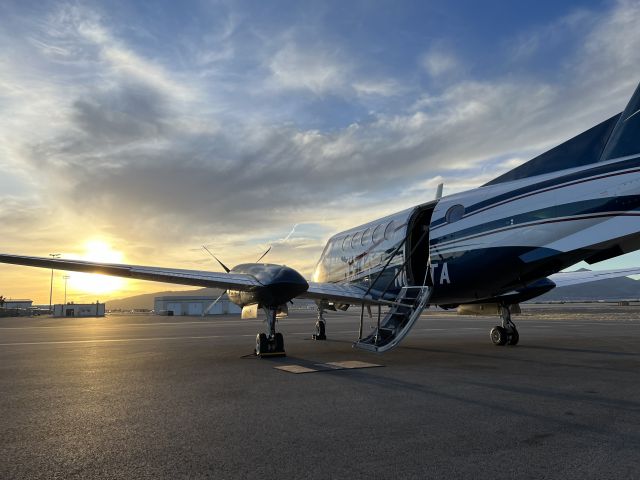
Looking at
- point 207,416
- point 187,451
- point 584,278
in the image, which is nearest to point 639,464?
point 187,451

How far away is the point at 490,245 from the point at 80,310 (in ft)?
247

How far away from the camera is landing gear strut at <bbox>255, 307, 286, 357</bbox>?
491 inches

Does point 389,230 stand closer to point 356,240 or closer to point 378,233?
point 378,233

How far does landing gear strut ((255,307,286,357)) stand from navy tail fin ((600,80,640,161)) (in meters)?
8.53

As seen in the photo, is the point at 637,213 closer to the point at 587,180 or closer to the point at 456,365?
the point at 587,180

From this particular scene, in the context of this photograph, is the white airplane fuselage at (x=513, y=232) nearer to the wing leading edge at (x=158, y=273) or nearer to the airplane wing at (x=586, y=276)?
the wing leading edge at (x=158, y=273)

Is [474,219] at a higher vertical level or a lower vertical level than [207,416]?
higher

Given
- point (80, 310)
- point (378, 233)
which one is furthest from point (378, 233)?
point (80, 310)

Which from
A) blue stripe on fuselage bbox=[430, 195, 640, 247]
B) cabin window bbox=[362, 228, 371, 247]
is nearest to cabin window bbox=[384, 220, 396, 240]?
cabin window bbox=[362, 228, 371, 247]

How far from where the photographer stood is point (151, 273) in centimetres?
1206

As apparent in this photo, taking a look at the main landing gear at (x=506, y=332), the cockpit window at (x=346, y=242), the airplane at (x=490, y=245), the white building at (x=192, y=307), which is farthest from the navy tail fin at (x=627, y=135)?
the white building at (x=192, y=307)

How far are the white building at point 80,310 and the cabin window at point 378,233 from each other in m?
67.4

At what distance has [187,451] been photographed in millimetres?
4410

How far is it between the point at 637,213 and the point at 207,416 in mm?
8362
